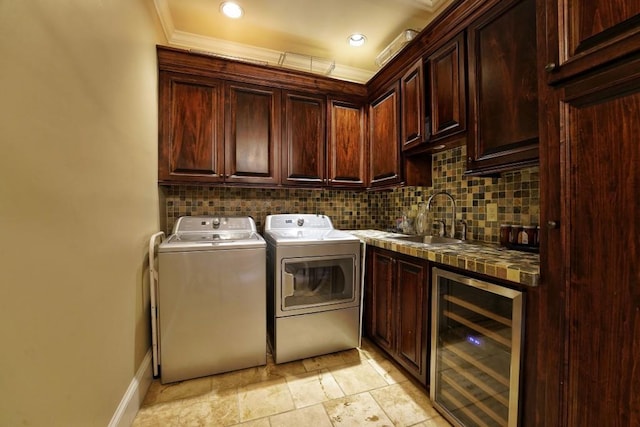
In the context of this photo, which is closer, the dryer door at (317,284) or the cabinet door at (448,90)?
the cabinet door at (448,90)

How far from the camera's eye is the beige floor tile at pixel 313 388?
1.52m

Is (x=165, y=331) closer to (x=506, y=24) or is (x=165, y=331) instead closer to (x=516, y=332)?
(x=516, y=332)

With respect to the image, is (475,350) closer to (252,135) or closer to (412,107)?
(412,107)

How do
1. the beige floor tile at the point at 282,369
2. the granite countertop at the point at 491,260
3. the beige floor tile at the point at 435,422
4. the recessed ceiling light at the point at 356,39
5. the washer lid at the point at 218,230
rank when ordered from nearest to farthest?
the granite countertop at the point at 491,260 < the beige floor tile at the point at 435,422 < the beige floor tile at the point at 282,369 < the washer lid at the point at 218,230 < the recessed ceiling light at the point at 356,39

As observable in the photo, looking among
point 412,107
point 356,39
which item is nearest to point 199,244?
point 412,107

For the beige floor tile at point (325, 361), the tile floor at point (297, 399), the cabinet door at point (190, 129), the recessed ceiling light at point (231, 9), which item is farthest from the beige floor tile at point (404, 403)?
the recessed ceiling light at point (231, 9)

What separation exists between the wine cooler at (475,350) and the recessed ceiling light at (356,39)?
7.04 feet

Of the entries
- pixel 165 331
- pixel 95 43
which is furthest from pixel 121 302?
pixel 95 43

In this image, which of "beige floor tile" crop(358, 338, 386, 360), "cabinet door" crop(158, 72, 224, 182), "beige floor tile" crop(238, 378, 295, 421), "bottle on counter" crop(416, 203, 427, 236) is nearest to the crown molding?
"cabinet door" crop(158, 72, 224, 182)

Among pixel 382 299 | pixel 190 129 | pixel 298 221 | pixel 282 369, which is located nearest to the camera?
pixel 282 369

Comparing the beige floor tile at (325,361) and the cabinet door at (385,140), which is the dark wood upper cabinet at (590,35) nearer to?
the cabinet door at (385,140)

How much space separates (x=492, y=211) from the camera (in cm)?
164

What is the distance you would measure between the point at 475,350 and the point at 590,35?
52.0 inches

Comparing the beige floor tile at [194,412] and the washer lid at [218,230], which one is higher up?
the washer lid at [218,230]
